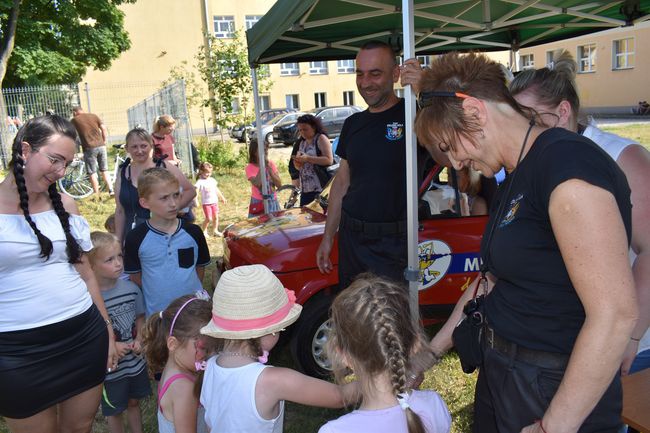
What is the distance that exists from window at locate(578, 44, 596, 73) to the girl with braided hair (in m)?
36.0

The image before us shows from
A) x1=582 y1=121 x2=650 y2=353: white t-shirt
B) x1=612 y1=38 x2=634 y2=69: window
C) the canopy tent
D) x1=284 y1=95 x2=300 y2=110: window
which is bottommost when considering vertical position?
x1=582 y1=121 x2=650 y2=353: white t-shirt

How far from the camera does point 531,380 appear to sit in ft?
4.69

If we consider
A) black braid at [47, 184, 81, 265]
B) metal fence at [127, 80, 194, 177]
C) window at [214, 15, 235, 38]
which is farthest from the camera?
window at [214, 15, 235, 38]

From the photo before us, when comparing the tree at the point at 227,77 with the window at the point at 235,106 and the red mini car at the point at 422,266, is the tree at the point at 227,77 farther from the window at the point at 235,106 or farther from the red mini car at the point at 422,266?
the red mini car at the point at 422,266

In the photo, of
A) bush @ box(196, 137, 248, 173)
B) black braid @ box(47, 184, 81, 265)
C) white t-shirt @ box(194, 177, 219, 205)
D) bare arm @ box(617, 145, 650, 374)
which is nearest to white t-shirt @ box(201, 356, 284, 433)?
black braid @ box(47, 184, 81, 265)

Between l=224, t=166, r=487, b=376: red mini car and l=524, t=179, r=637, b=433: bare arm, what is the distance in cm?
237

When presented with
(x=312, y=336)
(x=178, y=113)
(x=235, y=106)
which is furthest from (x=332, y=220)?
(x=235, y=106)

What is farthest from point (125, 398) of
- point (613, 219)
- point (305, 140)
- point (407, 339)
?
point (305, 140)

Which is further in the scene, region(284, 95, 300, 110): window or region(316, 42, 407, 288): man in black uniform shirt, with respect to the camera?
region(284, 95, 300, 110): window

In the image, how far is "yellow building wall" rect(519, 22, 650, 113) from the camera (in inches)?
1171

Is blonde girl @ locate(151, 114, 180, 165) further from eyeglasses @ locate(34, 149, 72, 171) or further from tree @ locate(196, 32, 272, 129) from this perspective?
tree @ locate(196, 32, 272, 129)

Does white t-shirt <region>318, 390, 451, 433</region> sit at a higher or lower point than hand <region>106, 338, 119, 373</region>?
higher

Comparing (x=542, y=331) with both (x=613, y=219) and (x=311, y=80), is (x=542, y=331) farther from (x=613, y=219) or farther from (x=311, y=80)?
(x=311, y=80)

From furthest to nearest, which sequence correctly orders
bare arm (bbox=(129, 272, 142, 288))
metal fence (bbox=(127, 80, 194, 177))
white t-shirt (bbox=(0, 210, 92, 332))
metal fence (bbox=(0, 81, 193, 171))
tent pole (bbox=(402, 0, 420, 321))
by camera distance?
1. metal fence (bbox=(0, 81, 193, 171))
2. metal fence (bbox=(127, 80, 194, 177))
3. bare arm (bbox=(129, 272, 142, 288))
4. tent pole (bbox=(402, 0, 420, 321))
5. white t-shirt (bbox=(0, 210, 92, 332))
